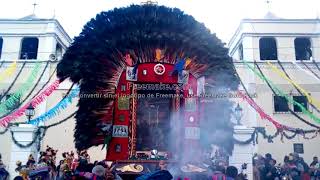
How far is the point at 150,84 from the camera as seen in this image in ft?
40.4

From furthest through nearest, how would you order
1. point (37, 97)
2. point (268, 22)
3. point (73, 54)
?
point (268, 22), point (37, 97), point (73, 54)

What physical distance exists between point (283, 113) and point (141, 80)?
8.77 m

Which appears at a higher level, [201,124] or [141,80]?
[141,80]

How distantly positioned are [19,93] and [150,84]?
27.3 ft

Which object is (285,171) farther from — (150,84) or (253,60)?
(253,60)

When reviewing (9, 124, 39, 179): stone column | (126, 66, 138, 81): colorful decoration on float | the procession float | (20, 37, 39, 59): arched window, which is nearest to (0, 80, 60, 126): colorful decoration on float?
(9, 124, 39, 179): stone column

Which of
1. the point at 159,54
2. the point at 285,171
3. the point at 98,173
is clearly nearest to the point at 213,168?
the point at 285,171

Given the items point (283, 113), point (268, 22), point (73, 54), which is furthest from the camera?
point (268, 22)

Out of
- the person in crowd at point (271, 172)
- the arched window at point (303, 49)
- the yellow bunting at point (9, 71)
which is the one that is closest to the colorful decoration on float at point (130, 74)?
the person in crowd at point (271, 172)

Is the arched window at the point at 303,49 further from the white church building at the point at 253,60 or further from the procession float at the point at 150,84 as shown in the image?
the procession float at the point at 150,84

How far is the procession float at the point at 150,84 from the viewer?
11.5 meters

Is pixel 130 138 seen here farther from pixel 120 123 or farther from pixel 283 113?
pixel 283 113

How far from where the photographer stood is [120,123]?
38.8 feet

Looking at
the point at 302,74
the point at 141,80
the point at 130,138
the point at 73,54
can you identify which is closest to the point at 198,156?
the point at 130,138
